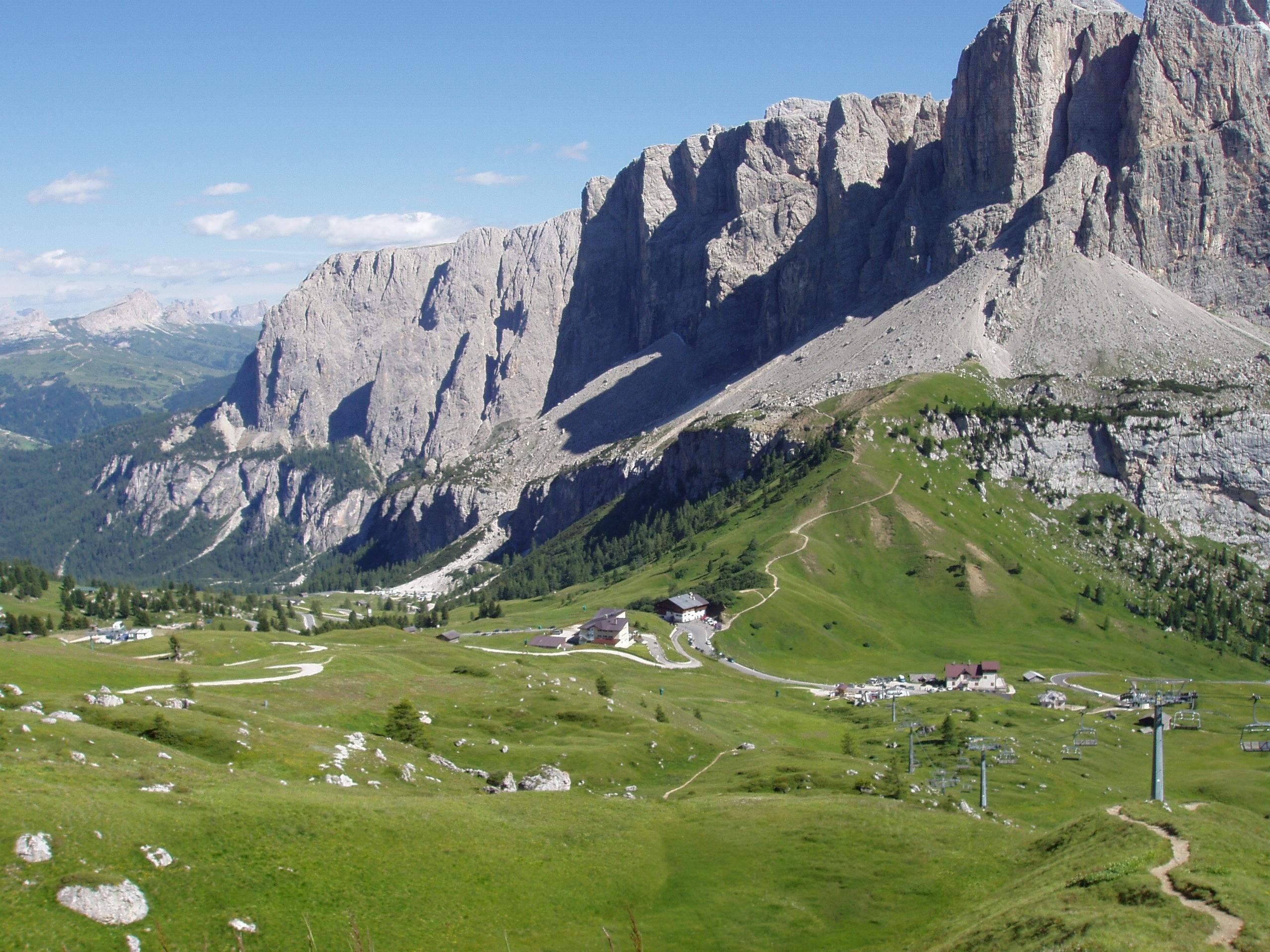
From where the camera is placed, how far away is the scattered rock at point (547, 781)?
66000 mm

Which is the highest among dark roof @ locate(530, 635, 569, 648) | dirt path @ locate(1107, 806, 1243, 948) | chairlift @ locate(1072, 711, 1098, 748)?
dirt path @ locate(1107, 806, 1243, 948)

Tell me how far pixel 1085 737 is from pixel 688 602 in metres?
66.3

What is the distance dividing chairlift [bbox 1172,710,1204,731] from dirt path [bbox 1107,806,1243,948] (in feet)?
269

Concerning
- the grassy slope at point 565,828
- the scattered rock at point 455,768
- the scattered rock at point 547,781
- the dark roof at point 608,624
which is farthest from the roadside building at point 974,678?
the scattered rock at point 455,768

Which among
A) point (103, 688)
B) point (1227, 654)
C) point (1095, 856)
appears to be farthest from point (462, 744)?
point (1227, 654)

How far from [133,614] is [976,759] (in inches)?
4691

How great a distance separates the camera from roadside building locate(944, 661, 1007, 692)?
141375mm

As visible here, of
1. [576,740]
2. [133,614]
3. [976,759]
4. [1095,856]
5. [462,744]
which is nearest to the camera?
[1095,856]

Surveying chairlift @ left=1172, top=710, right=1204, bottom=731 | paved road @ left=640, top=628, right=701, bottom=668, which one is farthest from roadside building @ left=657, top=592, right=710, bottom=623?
chairlift @ left=1172, top=710, right=1204, bottom=731

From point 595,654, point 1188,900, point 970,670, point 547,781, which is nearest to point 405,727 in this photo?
point 547,781

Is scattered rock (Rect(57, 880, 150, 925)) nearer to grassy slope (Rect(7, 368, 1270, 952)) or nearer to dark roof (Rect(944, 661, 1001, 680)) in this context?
grassy slope (Rect(7, 368, 1270, 952))

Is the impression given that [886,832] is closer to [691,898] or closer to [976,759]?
[691,898]

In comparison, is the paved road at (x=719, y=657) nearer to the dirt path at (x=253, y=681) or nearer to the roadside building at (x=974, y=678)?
the roadside building at (x=974, y=678)

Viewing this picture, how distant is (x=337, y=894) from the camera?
41969 mm
